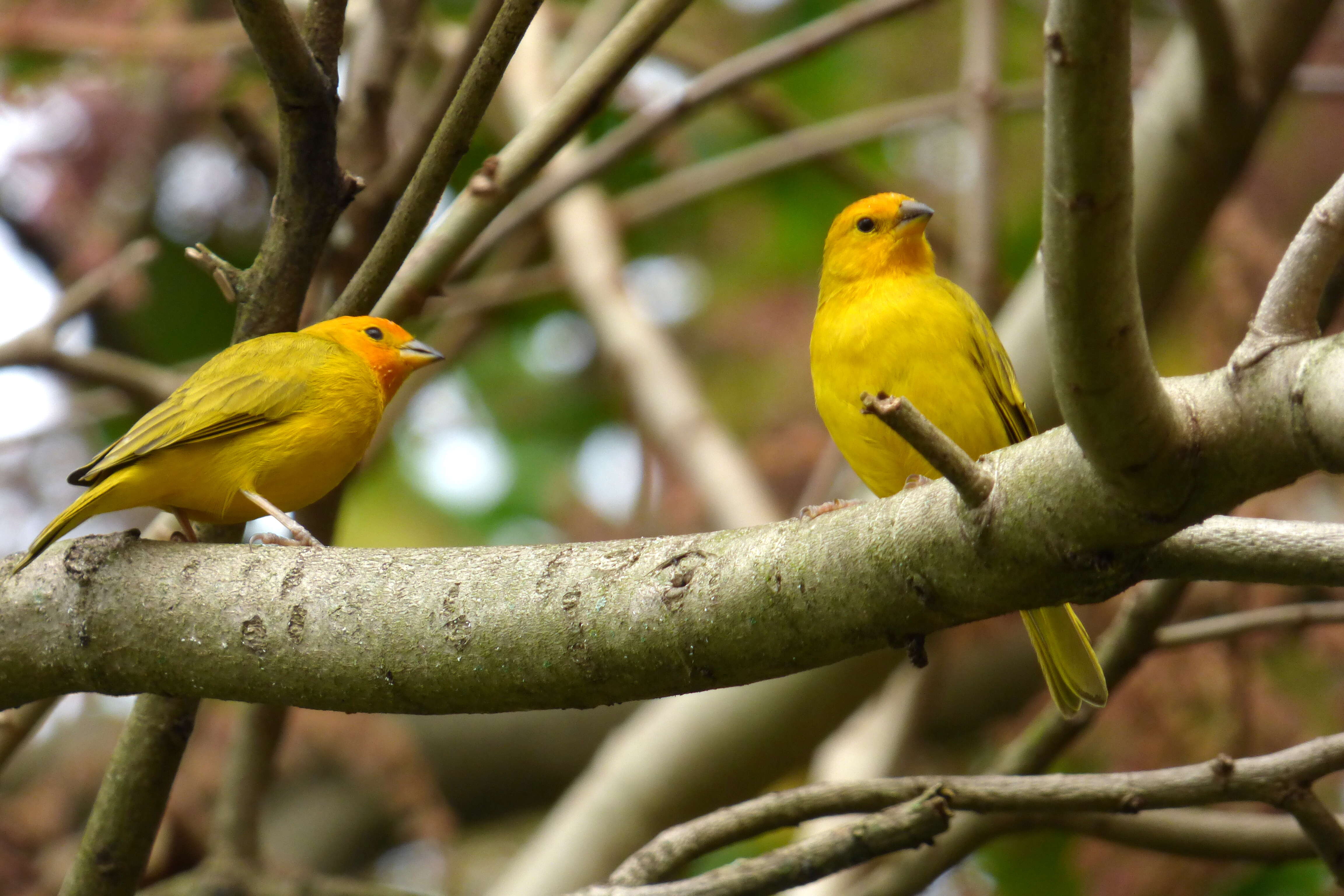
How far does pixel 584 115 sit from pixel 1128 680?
3715 mm

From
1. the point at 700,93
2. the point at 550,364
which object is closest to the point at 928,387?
the point at 700,93

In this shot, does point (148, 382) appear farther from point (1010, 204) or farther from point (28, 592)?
point (1010, 204)

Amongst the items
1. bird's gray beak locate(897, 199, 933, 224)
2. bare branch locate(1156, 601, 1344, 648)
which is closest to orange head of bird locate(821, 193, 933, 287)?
bird's gray beak locate(897, 199, 933, 224)

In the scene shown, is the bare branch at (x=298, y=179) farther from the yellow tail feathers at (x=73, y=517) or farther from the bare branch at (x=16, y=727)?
the bare branch at (x=16, y=727)

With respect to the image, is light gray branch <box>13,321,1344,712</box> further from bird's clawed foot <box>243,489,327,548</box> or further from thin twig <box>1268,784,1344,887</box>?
thin twig <box>1268,784,1344,887</box>

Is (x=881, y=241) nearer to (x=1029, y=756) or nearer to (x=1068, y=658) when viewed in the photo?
(x=1068, y=658)

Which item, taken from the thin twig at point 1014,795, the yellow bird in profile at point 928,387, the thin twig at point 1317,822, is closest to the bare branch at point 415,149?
the yellow bird in profile at point 928,387

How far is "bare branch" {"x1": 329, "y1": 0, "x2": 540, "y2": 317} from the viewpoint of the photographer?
2.69 meters

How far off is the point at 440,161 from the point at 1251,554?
1.93 meters

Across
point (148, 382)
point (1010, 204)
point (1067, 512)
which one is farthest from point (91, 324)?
point (1067, 512)

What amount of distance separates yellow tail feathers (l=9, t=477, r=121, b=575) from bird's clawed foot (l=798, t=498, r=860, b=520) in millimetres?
1652

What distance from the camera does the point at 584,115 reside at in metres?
3.24

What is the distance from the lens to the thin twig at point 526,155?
3.13 metres

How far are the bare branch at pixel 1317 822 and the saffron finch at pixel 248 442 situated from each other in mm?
2394
